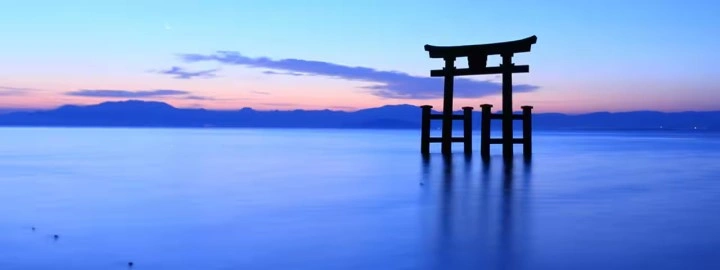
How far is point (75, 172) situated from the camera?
61.5ft

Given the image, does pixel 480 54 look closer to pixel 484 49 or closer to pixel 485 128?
pixel 484 49

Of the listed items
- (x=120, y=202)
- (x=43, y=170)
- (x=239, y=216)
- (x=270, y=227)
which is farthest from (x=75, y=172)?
(x=270, y=227)

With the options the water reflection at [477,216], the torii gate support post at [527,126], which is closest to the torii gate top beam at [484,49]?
the torii gate support post at [527,126]

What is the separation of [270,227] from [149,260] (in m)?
2.21

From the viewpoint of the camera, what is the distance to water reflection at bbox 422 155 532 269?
21.1ft

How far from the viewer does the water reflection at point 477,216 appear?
254 inches

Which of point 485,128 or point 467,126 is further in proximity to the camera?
point 467,126

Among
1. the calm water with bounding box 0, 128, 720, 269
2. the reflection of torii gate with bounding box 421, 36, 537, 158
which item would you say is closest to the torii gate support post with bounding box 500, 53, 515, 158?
the reflection of torii gate with bounding box 421, 36, 537, 158

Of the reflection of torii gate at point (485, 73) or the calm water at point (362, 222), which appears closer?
the calm water at point (362, 222)

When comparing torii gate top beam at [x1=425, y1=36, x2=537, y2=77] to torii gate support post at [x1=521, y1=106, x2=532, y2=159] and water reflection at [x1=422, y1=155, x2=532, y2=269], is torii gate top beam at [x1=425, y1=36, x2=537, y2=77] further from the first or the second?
water reflection at [x1=422, y1=155, x2=532, y2=269]

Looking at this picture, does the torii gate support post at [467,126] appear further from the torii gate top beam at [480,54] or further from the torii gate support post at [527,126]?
the torii gate support post at [527,126]

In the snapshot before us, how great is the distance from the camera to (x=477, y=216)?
923 cm

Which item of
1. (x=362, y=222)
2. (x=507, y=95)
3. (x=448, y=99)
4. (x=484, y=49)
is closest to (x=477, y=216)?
(x=362, y=222)

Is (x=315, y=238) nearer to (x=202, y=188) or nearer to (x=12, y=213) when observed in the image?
(x=12, y=213)
